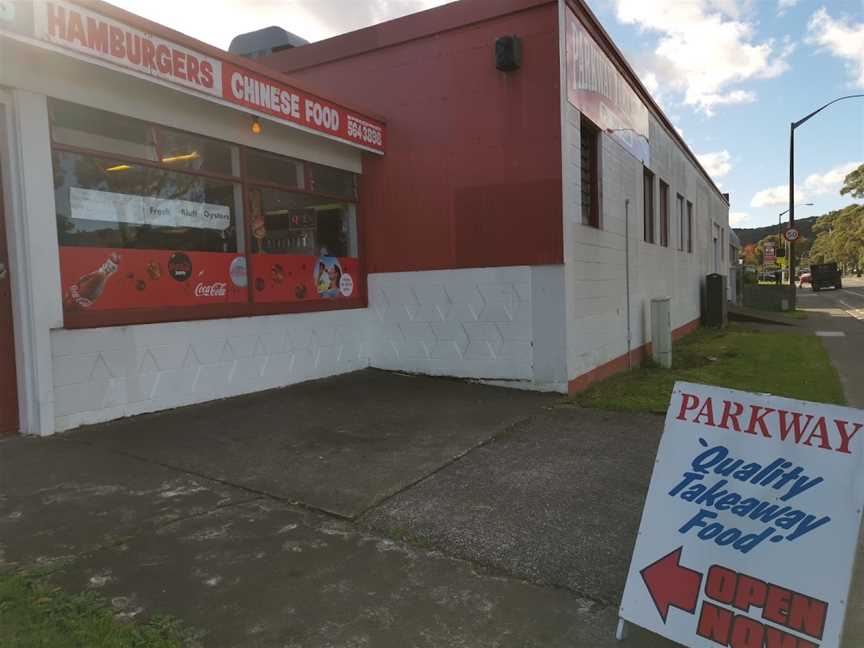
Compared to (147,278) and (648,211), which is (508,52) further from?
(648,211)

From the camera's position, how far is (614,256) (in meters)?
10.5

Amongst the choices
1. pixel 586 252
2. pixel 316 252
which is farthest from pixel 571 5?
pixel 316 252

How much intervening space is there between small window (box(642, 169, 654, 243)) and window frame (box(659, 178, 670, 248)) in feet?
4.30

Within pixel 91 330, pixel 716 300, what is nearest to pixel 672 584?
pixel 91 330

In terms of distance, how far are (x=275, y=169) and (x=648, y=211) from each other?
9229mm

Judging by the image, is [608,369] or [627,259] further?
[627,259]

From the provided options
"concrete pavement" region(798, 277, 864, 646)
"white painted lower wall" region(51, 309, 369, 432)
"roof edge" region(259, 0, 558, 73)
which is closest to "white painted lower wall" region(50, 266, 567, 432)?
"white painted lower wall" region(51, 309, 369, 432)

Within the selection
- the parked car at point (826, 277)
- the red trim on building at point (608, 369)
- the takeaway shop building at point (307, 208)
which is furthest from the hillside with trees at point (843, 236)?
the takeaway shop building at point (307, 208)

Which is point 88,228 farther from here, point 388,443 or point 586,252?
point 586,252

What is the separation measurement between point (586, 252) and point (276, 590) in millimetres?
7137

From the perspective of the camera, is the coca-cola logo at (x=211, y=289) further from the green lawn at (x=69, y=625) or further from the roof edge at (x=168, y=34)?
the green lawn at (x=69, y=625)

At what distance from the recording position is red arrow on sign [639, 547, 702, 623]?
2.60 metres

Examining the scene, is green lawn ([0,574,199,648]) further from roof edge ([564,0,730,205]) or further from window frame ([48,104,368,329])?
roof edge ([564,0,730,205])

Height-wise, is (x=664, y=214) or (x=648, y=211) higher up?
(x=664, y=214)
